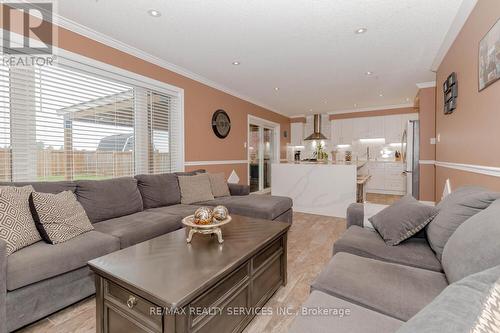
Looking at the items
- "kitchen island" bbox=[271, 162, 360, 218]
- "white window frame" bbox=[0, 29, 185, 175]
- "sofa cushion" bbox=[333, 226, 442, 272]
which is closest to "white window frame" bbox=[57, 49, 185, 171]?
"white window frame" bbox=[0, 29, 185, 175]

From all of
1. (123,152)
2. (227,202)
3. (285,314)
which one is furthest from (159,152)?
(285,314)

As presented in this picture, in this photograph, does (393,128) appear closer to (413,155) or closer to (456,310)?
(413,155)

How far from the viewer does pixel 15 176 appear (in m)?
2.24

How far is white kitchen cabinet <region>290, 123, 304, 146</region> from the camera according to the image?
26.7 ft

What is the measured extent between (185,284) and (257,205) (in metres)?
1.99

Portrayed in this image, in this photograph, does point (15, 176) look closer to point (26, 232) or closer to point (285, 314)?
point (26, 232)

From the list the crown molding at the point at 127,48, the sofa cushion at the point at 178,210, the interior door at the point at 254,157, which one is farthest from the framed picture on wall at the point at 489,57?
the interior door at the point at 254,157

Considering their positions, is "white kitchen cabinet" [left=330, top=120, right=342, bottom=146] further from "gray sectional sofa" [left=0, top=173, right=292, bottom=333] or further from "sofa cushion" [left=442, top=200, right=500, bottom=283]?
"sofa cushion" [left=442, top=200, right=500, bottom=283]

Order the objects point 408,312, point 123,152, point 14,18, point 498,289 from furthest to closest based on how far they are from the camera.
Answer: point 123,152 < point 14,18 < point 408,312 < point 498,289

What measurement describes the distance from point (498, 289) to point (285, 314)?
4.69 ft

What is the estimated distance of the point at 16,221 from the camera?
1.64 meters

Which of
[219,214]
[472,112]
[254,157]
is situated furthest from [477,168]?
[254,157]

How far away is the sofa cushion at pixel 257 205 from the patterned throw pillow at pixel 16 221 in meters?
1.80

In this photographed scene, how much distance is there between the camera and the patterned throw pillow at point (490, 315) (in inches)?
16.3
